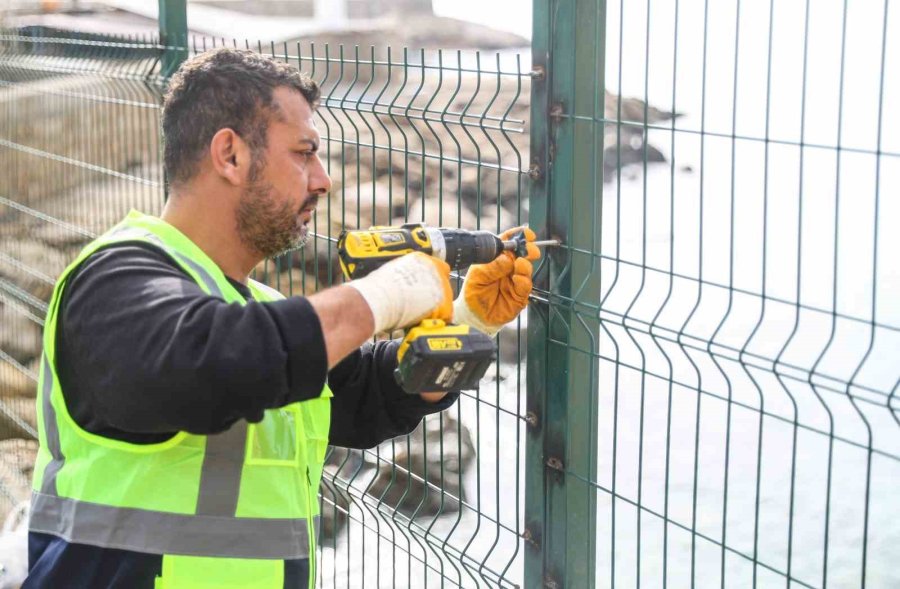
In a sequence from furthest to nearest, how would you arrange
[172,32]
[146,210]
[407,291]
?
[146,210] → [172,32] → [407,291]

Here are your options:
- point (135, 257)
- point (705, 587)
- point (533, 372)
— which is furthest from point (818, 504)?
point (135, 257)

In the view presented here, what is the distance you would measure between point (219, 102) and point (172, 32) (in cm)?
226

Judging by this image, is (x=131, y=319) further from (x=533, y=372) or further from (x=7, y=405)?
(x=7, y=405)

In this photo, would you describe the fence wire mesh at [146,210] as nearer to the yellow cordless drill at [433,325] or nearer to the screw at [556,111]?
the screw at [556,111]

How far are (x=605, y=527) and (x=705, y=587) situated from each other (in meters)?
0.65

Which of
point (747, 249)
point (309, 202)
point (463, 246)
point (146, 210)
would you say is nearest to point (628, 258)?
point (463, 246)

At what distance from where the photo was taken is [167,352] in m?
2.25

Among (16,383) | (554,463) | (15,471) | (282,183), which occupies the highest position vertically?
(282,183)

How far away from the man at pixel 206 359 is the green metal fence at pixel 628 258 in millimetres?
427

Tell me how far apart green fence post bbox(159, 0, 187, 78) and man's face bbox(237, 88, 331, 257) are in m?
2.17

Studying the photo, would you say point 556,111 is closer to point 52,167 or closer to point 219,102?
point 219,102

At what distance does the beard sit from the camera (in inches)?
111

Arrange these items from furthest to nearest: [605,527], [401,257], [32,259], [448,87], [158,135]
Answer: [448,87] < [32,259] < [605,527] < [158,135] < [401,257]

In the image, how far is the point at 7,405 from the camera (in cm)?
744
